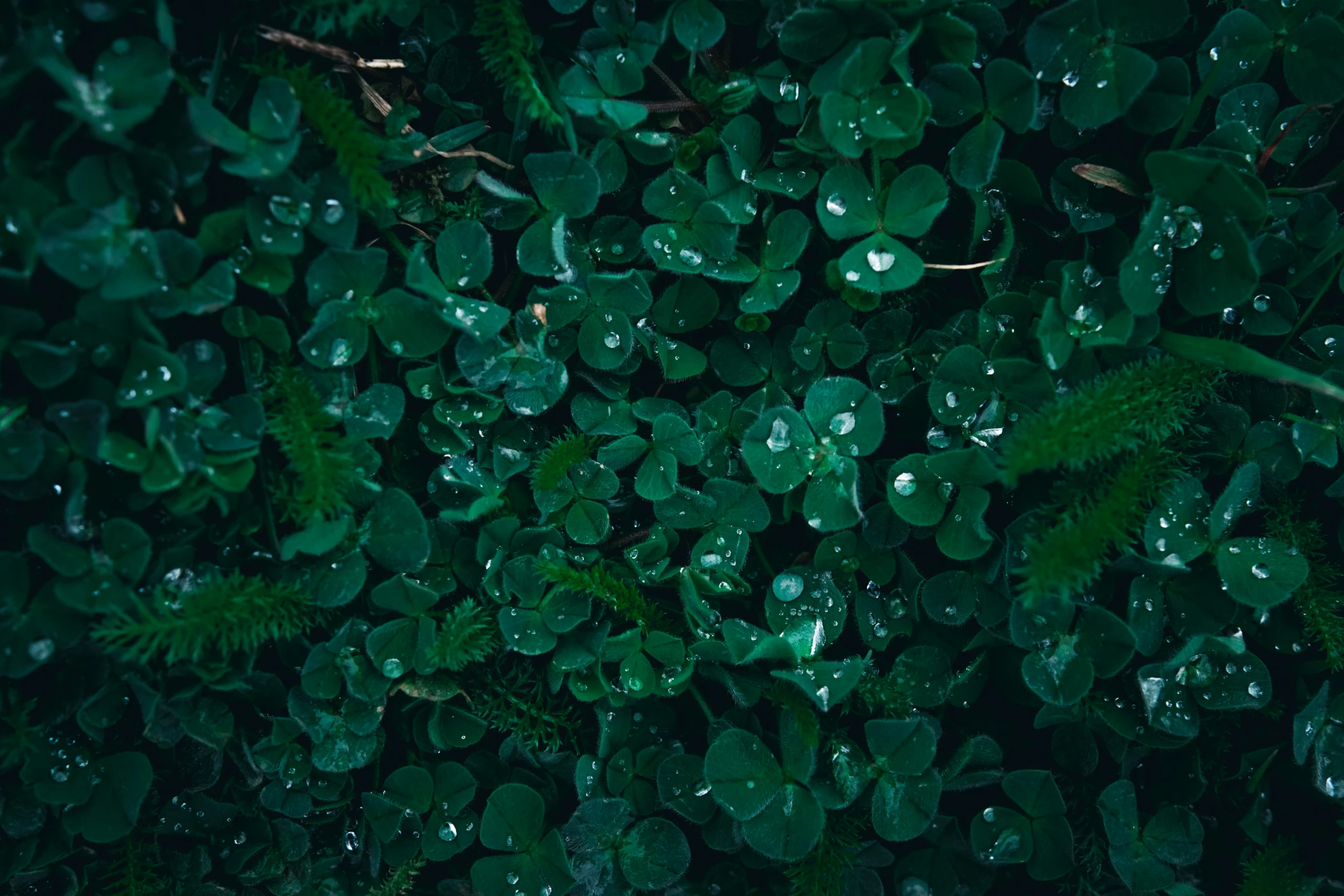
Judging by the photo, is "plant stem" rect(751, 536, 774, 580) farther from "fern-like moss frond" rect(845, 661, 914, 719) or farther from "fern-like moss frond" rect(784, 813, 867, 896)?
"fern-like moss frond" rect(784, 813, 867, 896)

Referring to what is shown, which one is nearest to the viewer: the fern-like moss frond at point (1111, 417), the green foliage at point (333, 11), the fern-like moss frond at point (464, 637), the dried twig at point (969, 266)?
the green foliage at point (333, 11)

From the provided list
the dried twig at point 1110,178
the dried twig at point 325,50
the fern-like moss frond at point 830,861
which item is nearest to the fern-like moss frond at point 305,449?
the dried twig at point 325,50

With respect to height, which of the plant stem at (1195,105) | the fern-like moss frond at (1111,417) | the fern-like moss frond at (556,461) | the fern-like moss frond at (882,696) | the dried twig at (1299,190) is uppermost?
the plant stem at (1195,105)

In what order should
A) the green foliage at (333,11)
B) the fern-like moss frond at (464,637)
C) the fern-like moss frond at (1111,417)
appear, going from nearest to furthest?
1. the green foliage at (333,11)
2. the fern-like moss frond at (1111,417)
3. the fern-like moss frond at (464,637)

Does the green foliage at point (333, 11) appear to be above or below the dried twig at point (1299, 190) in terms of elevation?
above

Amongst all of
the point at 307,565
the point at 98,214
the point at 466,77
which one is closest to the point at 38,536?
the point at 307,565

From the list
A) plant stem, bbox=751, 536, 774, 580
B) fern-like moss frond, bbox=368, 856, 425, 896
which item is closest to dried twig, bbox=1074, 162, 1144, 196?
plant stem, bbox=751, 536, 774, 580

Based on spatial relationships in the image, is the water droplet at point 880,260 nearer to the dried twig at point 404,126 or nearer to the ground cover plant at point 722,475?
the ground cover plant at point 722,475

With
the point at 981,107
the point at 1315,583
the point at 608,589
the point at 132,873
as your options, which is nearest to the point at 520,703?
the point at 608,589
